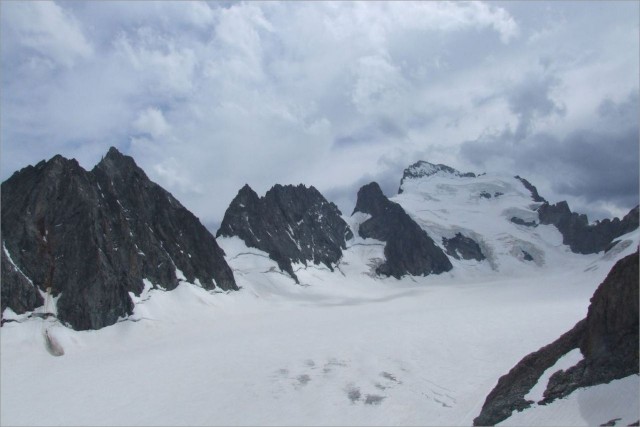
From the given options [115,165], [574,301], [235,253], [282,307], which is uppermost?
[115,165]

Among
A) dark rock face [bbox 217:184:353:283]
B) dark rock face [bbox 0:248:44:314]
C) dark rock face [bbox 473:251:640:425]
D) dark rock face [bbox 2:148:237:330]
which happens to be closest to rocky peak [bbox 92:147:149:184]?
dark rock face [bbox 2:148:237:330]

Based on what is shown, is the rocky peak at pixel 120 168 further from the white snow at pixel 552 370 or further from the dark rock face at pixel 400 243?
the dark rock face at pixel 400 243

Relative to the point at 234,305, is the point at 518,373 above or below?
below

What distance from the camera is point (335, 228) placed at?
17500cm

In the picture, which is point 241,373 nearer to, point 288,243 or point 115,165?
point 115,165

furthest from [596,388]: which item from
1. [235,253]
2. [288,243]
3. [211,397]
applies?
[288,243]

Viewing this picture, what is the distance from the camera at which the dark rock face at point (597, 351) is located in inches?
982

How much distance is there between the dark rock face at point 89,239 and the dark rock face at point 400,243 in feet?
280

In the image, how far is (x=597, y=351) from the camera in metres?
26.4

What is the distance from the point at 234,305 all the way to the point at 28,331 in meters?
39.1

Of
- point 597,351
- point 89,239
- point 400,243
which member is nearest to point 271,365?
point 597,351

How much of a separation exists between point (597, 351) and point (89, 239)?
201 feet

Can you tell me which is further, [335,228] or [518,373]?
[335,228]

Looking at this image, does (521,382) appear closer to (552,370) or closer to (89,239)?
(552,370)
